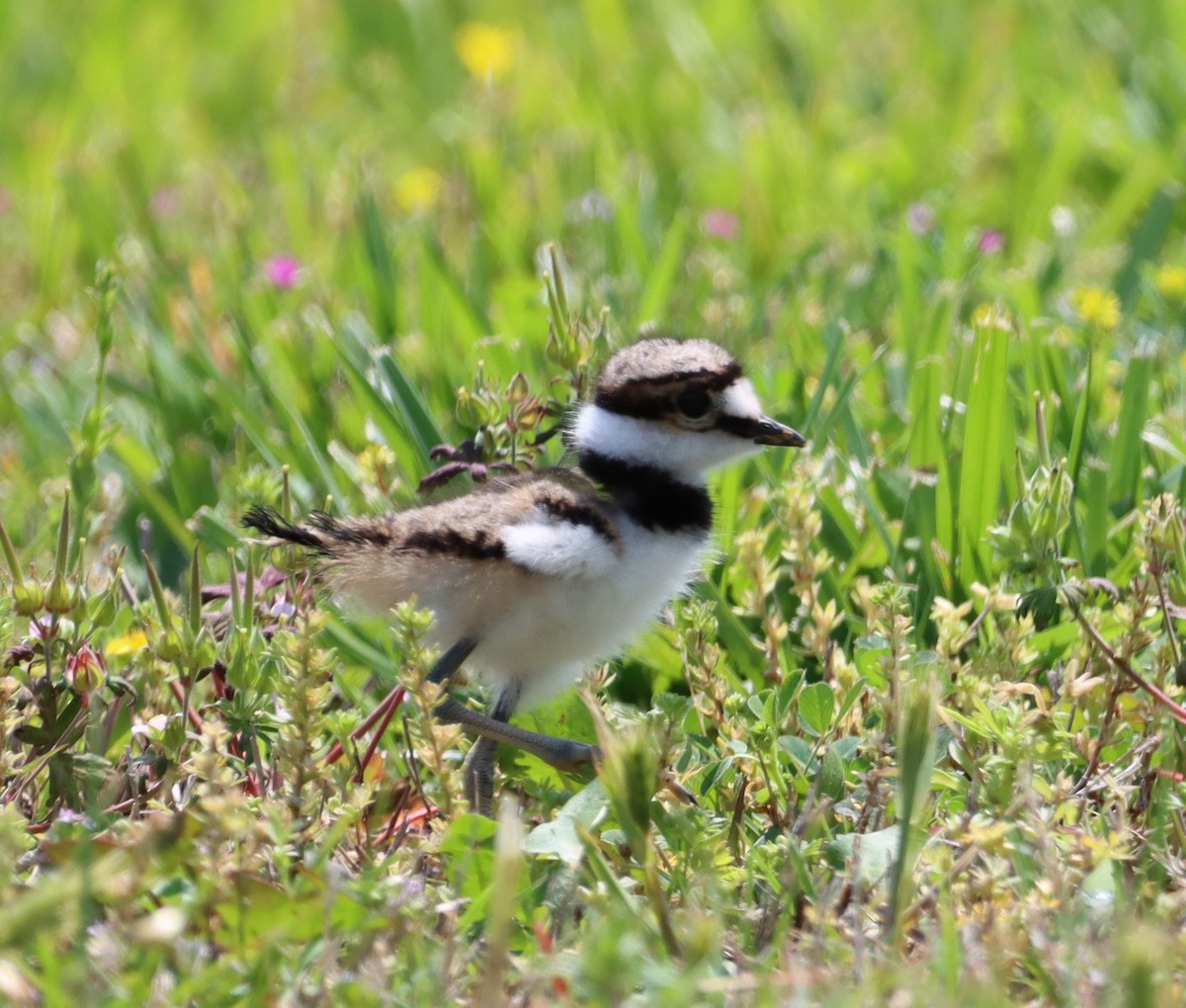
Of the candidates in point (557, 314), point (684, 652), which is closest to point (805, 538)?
point (684, 652)

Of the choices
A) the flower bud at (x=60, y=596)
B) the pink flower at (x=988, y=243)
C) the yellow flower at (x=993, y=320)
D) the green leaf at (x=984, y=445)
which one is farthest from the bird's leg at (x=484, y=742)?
the pink flower at (x=988, y=243)

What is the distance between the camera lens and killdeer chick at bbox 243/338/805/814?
3021 millimetres

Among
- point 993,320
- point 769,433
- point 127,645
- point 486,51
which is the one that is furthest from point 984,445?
point 486,51

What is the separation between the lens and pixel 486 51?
7336mm

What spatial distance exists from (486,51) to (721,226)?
6.99ft

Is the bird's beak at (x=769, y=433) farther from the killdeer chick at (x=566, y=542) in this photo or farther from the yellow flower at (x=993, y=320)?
the yellow flower at (x=993, y=320)

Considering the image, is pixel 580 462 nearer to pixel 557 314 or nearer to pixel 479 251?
pixel 557 314

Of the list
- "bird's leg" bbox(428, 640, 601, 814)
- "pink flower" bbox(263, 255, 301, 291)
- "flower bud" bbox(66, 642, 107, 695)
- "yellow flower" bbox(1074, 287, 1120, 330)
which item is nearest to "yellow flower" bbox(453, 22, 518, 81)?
"pink flower" bbox(263, 255, 301, 291)

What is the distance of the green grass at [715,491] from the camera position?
2.33 m

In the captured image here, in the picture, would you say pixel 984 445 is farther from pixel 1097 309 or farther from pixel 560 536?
pixel 560 536

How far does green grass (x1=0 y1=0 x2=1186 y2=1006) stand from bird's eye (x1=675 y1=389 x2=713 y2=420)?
0.30m

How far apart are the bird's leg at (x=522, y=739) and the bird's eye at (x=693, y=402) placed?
708 millimetres

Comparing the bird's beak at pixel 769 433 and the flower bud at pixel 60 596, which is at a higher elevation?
the flower bud at pixel 60 596

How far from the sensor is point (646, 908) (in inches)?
98.3
